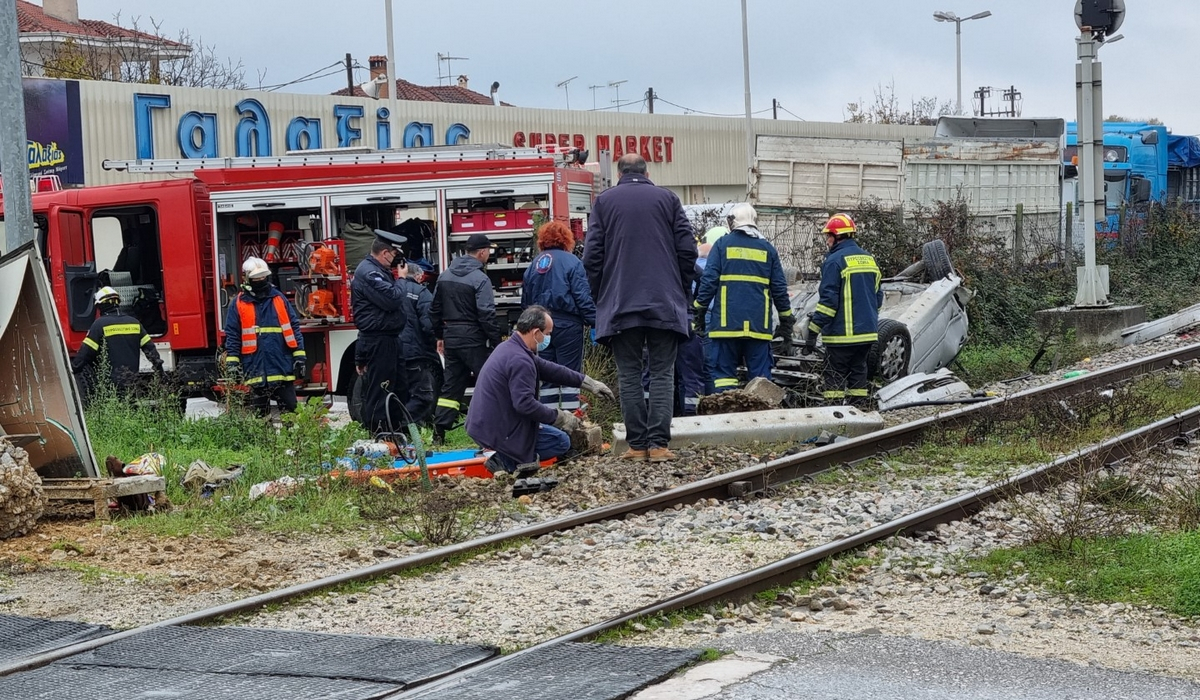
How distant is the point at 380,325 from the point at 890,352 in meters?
4.73

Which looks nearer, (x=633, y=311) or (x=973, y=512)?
(x=973, y=512)

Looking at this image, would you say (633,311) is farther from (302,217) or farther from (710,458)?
(302,217)

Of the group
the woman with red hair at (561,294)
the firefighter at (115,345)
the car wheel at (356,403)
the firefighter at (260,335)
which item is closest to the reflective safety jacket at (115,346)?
the firefighter at (115,345)

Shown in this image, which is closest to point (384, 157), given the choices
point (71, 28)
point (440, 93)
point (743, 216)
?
point (743, 216)

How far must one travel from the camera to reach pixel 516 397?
902 cm

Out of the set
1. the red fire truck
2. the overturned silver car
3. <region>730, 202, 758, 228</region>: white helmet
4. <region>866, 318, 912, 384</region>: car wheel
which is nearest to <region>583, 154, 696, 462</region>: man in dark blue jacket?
<region>730, 202, 758, 228</region>: white helmet

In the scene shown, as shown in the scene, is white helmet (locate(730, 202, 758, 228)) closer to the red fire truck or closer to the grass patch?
the red fire truck

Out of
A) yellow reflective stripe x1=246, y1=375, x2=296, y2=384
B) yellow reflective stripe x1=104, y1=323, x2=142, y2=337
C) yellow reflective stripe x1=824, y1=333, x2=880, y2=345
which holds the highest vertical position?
yellow reflective stripe x1=104, y1=323, x2=142, y2=337

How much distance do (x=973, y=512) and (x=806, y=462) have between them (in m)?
1.58

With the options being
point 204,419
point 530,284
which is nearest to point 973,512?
point 530,284

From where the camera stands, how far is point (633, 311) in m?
9.30

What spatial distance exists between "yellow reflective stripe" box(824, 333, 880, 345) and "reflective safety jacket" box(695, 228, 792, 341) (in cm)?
58

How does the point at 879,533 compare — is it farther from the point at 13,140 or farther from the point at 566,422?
the point at 13,140

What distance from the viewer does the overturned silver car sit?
13.1m
